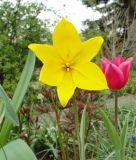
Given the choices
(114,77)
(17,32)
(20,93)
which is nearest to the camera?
(114,77)

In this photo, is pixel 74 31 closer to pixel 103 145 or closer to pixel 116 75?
pixel 116 75

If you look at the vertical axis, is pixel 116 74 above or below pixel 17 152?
above

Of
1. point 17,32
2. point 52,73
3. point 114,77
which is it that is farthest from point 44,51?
point 17,32

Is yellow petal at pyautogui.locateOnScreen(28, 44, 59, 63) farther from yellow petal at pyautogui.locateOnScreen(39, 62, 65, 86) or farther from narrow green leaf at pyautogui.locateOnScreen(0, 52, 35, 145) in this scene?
narrow green leaf at pyautogui.locateOnScreen(0, 52, 35, 145)

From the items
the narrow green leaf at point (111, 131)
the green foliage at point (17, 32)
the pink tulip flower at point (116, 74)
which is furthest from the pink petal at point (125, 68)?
the green foliage at point (17, 32)

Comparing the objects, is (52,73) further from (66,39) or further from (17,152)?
(17,152)

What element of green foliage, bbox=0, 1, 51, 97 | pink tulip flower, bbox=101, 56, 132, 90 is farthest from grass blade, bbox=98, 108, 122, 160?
green foliage, bbox=0, 1, 51, 97
